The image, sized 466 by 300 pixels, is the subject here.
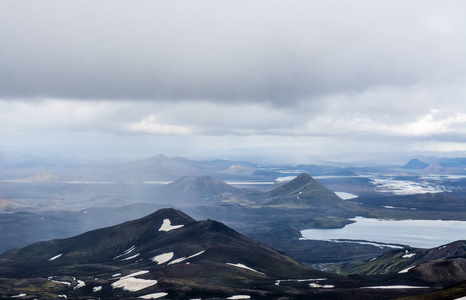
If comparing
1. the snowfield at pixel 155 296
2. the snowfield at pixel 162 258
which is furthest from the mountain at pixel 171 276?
the snowfield at pixel 155 296

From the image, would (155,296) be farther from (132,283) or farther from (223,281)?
(223,281)

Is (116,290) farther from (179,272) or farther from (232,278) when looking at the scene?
(232,278)

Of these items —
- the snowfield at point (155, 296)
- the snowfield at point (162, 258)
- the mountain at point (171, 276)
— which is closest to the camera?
the snowfield at point (155, 296)

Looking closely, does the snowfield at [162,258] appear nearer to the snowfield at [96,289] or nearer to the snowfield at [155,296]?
the snowfield at [96,289]

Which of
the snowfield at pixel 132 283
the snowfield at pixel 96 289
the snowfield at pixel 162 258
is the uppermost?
the snowfield at pixel 132 283

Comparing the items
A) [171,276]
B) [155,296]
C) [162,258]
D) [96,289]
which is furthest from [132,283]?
[162,258]

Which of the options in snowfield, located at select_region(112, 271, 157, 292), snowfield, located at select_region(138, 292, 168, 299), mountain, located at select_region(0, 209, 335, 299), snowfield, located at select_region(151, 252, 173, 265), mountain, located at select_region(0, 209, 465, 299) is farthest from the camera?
snowfield, located at select_region(151, 252, 173, 265)

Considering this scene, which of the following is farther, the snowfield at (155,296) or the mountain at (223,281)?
the snowfield at (155,296)

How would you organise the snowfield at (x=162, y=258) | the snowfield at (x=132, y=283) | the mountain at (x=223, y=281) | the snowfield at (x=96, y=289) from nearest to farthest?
the mountain at (x=223, y=281), the snowfield at (x=132, y=283), the snowfield at (x=96, y=289), the snowfield at (x=162, y=258)

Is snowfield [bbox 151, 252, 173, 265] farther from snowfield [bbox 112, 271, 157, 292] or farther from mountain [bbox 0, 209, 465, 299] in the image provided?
snowfield [bbox 112, 271, 157, 292]

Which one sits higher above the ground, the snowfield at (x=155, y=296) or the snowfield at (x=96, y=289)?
the snowfield at (x=155, y=296)

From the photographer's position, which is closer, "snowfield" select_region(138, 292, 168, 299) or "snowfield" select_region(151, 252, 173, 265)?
"snowfield" select_region(138, 292, 168, 299)

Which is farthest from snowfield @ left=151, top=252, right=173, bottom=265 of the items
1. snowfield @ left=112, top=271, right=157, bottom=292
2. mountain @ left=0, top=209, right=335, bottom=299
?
snowfield @ left=112, top=271, right=157, bottom=292
